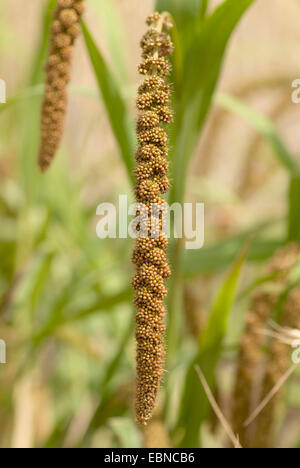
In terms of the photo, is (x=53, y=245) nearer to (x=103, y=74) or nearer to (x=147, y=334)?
(x=103, y=74)

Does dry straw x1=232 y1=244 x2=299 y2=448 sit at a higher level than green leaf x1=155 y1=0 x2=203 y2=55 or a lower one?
lower

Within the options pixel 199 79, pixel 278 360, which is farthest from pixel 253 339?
pixel 199 79

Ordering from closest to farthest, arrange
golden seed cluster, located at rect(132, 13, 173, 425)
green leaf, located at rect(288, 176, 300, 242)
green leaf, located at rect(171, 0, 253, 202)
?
golden seed cluster, located at rect(132, 13, 173, 425), green leaf, located at rect(171, 0, 253, 202), green leaf, located at rect(288, 176, 300, 242)

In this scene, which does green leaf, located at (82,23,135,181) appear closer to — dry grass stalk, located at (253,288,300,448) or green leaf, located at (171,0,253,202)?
green leaf, located at (171,0,253,202)

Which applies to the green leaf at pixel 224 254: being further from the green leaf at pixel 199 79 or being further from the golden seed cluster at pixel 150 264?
the golden seed cluster at pixel 150 264

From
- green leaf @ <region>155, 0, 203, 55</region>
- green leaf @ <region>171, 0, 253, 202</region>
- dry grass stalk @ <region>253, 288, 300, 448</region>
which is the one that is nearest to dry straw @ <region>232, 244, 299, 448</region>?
dry grass stalk @ <region>253, 288, 300, 448</region>

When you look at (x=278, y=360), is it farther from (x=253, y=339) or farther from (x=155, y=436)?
(x=155, y=436)
